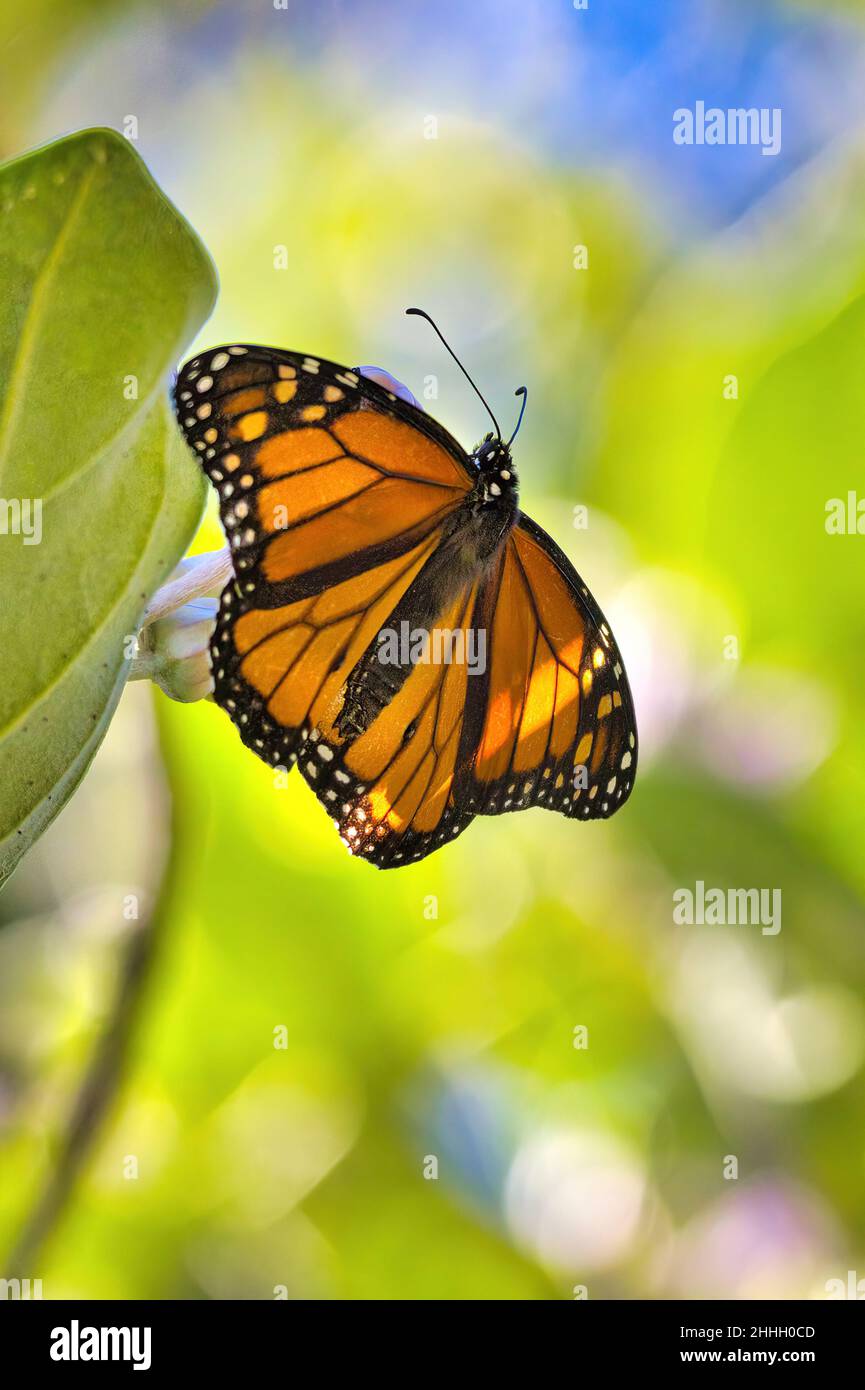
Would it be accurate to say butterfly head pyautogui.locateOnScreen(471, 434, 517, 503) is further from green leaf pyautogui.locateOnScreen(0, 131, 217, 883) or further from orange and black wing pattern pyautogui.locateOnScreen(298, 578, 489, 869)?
green leaf pyautogui.locateOnScreen(0, 131, 217, 883)

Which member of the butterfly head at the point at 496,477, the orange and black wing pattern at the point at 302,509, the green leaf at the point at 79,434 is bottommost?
the green leaf at the point at 79,434

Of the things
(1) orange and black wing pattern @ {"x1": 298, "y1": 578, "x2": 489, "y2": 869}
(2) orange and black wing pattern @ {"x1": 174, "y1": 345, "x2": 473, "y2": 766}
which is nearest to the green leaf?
(2) orange and black wing pattern @ {"x1": 174, "y1": 345, "x2": 473, "y2": 766}

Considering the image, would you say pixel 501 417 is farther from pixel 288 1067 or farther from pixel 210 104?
pixel 288 1067

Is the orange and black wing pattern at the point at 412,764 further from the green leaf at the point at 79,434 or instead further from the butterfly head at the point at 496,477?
the green leaf at the point at 79,434

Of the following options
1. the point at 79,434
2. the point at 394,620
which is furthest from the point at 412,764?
the point at 79,434

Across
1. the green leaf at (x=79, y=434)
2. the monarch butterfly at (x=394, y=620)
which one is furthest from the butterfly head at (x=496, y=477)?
the green leaf at (x=79, y=434)

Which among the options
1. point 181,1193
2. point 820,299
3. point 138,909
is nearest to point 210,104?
point 820,299
